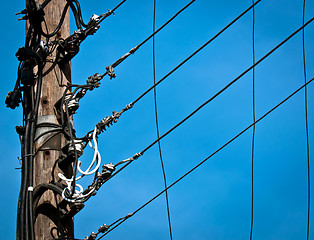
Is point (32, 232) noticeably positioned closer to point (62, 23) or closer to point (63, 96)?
point (63, 96)

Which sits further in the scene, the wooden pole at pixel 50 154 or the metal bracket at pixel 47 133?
the metal bracket at pixel 47 133

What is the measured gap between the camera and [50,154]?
596cm

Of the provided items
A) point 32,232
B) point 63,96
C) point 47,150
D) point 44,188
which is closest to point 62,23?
point 63,96

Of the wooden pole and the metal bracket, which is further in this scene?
the metal bracket

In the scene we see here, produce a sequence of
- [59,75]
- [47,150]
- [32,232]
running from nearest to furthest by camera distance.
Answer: [32,232] < [47,150] < [59,75]

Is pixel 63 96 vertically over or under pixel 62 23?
under

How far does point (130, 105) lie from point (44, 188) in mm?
1185

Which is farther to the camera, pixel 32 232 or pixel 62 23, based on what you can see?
pixel 62 23

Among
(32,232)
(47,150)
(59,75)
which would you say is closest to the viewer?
(32,232)

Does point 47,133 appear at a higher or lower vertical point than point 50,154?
higher

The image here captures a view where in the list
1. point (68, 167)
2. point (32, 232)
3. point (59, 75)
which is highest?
point (59, 75)

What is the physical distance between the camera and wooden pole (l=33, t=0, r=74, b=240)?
5664 millimetres

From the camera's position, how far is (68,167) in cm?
604

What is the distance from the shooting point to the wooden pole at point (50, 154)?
566 cm
